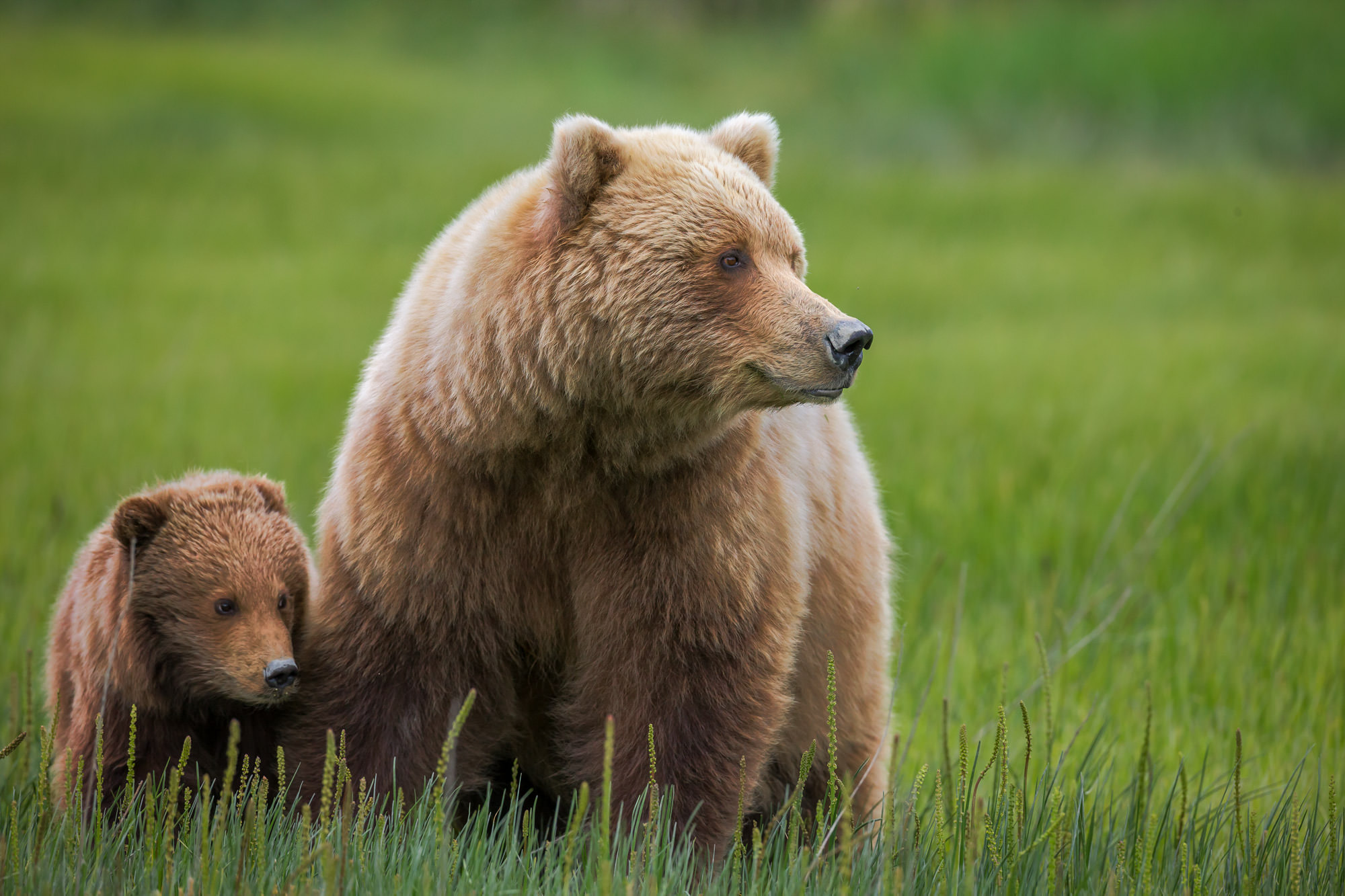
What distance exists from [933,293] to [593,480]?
30.2ft

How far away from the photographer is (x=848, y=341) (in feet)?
10.1

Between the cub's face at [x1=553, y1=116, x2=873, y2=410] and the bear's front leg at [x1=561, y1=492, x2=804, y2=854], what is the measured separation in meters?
0.44

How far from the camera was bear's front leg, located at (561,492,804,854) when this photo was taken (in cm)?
338

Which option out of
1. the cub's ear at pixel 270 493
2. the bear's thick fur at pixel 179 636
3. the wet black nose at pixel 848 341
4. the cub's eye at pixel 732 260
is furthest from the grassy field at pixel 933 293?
the cub's eye at pixel 732 260

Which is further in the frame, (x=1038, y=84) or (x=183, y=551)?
(x=1038, y=84)

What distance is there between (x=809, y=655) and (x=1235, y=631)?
275 centimetres

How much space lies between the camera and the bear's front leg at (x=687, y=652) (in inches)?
133

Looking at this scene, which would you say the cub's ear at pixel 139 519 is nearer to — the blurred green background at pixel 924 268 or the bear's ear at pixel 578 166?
the bear's ear at pixel 578 166

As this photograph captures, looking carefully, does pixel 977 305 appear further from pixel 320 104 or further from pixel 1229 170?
pixel 320 104

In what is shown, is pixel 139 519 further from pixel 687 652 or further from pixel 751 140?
pixel 751 140

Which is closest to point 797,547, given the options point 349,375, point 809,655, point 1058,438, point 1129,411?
point 809,655

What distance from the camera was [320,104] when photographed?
18641 millimetres

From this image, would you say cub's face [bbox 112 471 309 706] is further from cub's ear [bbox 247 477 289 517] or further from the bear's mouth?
the bear's mouth

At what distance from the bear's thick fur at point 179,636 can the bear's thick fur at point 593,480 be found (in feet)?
0.65
